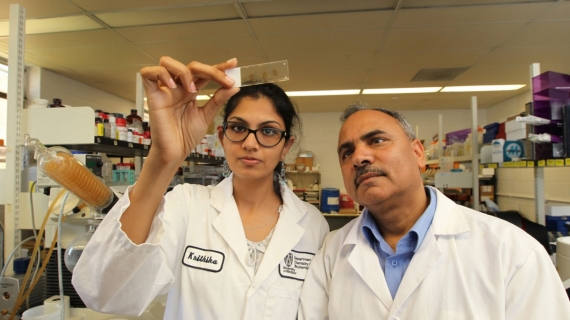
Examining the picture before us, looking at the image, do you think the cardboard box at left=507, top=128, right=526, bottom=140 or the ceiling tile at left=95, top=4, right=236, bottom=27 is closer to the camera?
the cardboard box at left=507, top=128, right=526, bottom=140

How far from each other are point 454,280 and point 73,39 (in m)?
4.12

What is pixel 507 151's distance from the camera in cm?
242

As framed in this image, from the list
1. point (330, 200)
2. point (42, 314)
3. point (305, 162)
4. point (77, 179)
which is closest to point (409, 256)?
point (77, 179)

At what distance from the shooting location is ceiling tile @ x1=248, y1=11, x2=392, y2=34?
9.50 ft

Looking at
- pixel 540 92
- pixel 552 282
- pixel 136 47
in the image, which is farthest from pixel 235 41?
pixel 552 282

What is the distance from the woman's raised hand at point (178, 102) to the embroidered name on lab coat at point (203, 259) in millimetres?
400

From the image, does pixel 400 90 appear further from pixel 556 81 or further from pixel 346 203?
pixel 556 81

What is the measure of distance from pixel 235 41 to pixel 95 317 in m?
2.90

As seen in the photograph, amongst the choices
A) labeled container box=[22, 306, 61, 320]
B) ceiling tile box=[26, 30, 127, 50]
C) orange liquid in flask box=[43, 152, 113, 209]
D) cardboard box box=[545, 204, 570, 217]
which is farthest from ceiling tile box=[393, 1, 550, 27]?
labeled container box=[22, 306, 61, 320]

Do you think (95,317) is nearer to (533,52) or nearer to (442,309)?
(442,309)

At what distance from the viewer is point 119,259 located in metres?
0.81

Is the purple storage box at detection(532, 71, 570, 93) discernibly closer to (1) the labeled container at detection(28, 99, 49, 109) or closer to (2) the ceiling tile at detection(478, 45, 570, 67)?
(2) the ceiling tile at detection(478, 45, 570, 67)

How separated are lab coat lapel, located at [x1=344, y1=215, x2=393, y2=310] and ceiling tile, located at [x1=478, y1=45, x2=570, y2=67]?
3.71 m

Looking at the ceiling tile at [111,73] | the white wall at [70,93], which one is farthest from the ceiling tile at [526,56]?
the white wall at [70,93]
